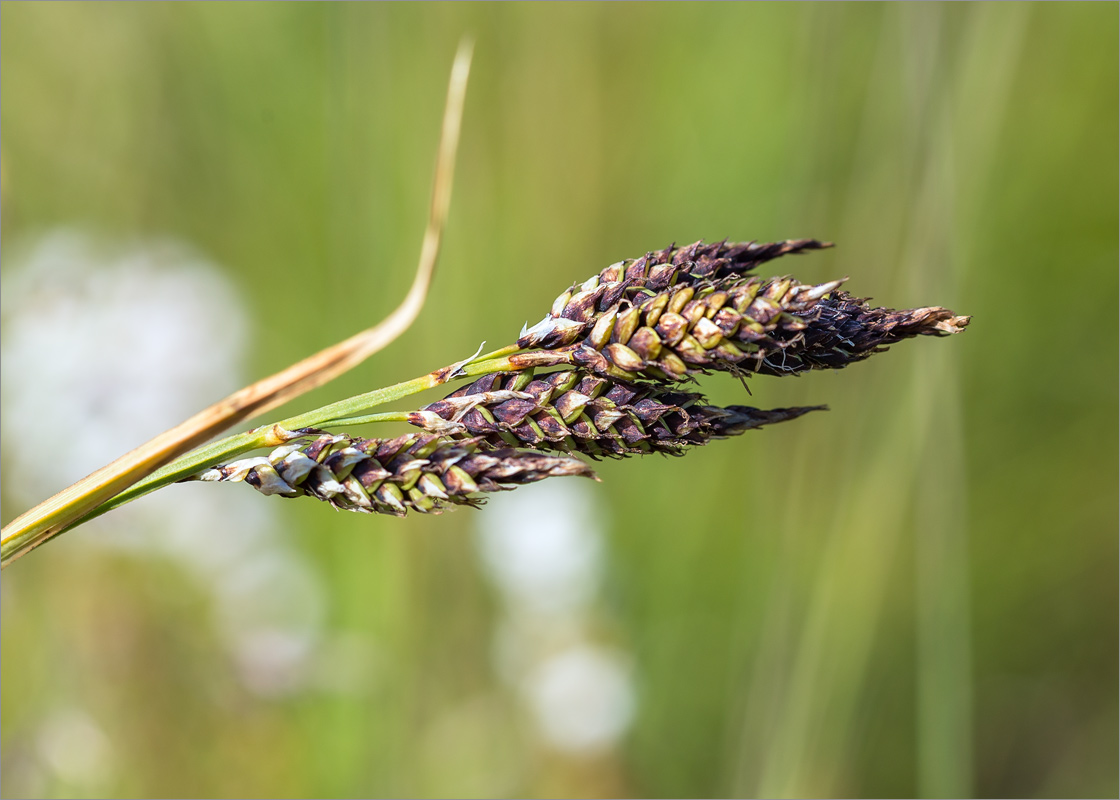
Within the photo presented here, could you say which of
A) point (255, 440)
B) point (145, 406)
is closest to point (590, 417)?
point (255, 440)

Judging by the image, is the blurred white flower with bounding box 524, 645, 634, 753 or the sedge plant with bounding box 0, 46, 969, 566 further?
the blurred white flower with bounding box 524, 645, 634, 753

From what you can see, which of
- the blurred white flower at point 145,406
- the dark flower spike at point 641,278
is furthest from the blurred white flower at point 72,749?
the dark flower spike at point 641,278

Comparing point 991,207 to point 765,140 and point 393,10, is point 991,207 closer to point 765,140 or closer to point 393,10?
point 765,140

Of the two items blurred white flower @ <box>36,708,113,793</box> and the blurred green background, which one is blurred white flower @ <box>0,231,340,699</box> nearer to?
the blurred green background

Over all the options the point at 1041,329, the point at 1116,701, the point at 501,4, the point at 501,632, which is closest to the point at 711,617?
the point at 501,632

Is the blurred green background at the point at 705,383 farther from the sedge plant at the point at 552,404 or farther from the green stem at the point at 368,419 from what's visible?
the green stem at the point at 368,419

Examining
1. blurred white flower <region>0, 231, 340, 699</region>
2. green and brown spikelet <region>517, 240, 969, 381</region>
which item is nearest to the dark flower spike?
green and brown spikelet <region>517, 240, 969, 381</region>
